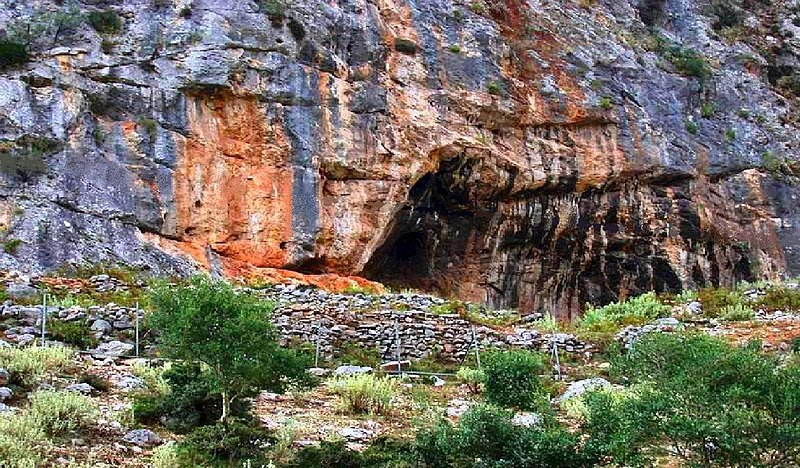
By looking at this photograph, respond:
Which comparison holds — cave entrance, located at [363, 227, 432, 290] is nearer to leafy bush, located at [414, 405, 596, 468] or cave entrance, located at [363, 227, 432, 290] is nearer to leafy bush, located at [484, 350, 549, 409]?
leafy bush, located at [484, 350, 549, 409]

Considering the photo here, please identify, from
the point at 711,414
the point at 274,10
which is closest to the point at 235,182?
the point at 274,10

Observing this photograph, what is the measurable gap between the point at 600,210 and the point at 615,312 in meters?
7.38

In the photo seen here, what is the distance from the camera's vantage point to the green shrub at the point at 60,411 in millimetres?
9055

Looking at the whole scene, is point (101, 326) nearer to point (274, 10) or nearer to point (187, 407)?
point (187, 407)

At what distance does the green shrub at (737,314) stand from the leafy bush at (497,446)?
41.3 ft

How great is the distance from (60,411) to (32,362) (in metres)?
2.36

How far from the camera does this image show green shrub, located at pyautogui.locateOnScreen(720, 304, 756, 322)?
1931 centimetres

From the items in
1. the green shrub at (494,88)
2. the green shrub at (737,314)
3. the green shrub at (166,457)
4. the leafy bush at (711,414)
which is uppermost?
the green shrub at (494,88)

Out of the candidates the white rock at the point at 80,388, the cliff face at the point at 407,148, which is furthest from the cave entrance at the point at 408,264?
the white rock at the point at 80,388

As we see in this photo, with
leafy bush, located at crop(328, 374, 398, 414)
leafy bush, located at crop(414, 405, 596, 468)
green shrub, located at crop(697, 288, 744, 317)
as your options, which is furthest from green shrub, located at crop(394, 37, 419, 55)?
leafy bush, located at crop(414, 405, 596, 468)

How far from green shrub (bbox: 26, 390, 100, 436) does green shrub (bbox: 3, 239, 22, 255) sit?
9.56 meters

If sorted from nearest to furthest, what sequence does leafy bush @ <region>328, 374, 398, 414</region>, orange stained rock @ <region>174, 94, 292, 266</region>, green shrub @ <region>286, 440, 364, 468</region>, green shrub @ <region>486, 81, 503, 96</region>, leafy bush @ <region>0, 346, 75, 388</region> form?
1. green shrub @ <region>286, 440, 364, 468</region>
2. leafy bush @ <region>0, 346, 75, 388</region>
3. leafy bush @ <region>328, 374, 398, 414</region>
4. orange stained rock @ <region>174, 94, 292, 266</region>
5. green shrub @ <region>486, 81, 503, 96</region>

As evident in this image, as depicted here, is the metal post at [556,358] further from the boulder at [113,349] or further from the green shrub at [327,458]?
the green shrub at [327,458]

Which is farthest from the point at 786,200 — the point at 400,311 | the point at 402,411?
the point at 402,411
